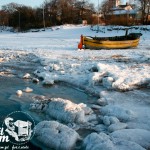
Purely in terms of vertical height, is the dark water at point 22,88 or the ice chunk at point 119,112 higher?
the ice chunk at point 119,112

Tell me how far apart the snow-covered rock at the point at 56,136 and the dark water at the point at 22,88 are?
121 centimetres

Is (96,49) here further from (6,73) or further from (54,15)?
(54,15)

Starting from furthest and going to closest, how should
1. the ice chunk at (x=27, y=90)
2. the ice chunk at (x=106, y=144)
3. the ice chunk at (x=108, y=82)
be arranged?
the ice chunk at (x=108, y=82)
the ice chunk at (x=27, y=90)
the ice chunk at (x=106, y=144)

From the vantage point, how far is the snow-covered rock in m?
6.09

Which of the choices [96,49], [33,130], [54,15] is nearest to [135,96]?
[33,130]

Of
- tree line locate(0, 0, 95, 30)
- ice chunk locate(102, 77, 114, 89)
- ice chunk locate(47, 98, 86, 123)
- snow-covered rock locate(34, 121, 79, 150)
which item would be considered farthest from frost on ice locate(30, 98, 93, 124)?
tree line locate(0, 0, 95, 30)

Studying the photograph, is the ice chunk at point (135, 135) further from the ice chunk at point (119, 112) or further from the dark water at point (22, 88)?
the dark water at point (22, 88)

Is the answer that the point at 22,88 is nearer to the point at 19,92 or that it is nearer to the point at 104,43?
the point at 19,92

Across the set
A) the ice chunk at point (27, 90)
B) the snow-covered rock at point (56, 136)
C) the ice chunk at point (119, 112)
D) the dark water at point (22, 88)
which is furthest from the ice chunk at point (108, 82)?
the snow-covered rock at point (56, 136)

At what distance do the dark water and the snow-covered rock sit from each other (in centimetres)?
121

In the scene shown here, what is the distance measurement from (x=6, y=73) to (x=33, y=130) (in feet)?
25.9

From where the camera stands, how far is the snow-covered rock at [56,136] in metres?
6.09

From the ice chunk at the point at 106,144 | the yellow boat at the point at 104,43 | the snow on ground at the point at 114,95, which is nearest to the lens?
the ice chunk at the point at 106,144

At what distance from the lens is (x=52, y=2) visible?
7512cm
